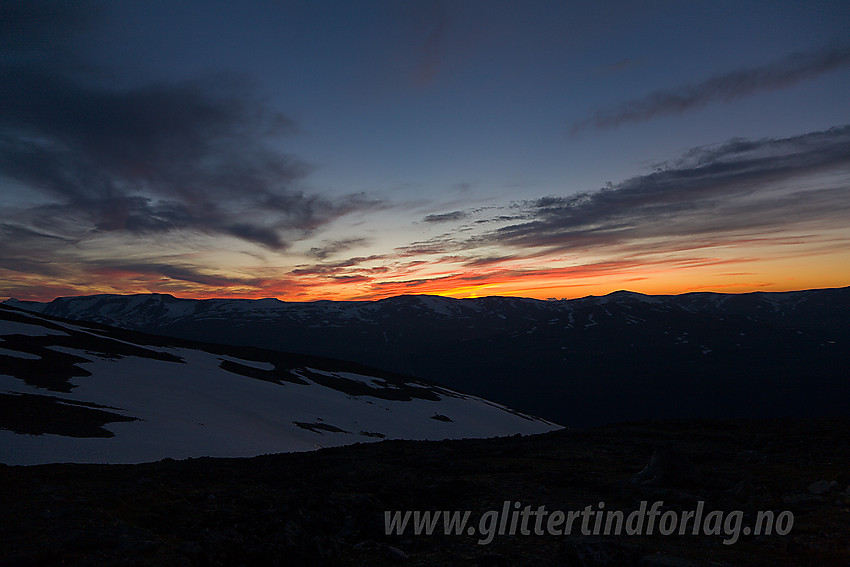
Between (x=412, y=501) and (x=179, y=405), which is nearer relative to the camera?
(x=412, y=501)

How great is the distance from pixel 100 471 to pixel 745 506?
82.6 feet

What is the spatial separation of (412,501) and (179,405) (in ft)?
123

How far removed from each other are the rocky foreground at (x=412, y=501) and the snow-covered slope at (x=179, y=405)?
28.0 feet

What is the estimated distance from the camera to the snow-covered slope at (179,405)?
27.8 meters

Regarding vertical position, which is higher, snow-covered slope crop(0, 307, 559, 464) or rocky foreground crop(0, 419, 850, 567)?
rocky foreground crop(0, 419, 850, 567)

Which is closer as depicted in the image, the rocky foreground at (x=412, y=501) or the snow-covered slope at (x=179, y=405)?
the rocky foreground at (x=412, y=501)

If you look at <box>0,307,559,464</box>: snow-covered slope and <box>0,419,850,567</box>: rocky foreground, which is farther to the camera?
<box>0,307,559,464</box>: snow-covered slope

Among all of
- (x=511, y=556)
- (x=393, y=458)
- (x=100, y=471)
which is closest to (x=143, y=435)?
(x=100, y=471)

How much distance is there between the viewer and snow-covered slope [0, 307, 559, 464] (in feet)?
91.2

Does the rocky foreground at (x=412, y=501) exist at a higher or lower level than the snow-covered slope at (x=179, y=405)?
higher

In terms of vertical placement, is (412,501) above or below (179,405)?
above

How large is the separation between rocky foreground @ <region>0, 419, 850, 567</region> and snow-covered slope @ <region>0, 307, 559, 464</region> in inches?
336

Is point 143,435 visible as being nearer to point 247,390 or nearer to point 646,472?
point 247,390

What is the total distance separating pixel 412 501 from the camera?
49.6ft
